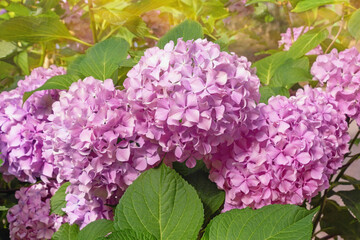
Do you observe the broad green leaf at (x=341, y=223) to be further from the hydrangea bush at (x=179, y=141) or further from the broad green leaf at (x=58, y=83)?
the broad green leaf at (x=58, y=83)

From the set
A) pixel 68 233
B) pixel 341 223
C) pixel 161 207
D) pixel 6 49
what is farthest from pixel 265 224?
pixel 6 49

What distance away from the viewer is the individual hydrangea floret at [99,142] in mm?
392

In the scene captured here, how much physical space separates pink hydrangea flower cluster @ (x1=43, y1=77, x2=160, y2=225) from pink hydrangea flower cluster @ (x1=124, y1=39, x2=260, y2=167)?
2cm

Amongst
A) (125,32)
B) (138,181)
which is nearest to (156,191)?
(138,181)

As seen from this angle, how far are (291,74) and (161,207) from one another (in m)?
0.33

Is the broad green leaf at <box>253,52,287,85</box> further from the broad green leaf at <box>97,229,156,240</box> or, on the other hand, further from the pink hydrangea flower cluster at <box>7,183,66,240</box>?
the broad green leaf at <box>97,229,156,240</box>

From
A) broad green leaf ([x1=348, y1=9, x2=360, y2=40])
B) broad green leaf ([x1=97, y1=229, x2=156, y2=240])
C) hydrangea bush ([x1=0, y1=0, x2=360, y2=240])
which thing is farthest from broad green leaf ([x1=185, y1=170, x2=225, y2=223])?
broad green leaf ([x1=348, y1=9, x2=360, y2=40])

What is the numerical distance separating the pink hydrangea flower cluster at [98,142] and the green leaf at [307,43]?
381 millimetres

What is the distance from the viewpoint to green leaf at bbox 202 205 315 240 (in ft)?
1.05

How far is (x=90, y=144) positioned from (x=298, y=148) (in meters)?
0.18

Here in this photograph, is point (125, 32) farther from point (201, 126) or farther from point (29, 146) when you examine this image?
point (201, 126)

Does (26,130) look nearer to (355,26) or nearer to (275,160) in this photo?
(275,160)

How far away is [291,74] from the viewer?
2.07ft

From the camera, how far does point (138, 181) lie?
373mm
